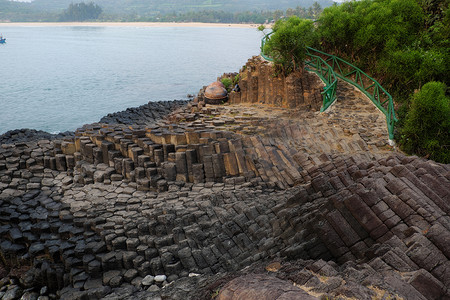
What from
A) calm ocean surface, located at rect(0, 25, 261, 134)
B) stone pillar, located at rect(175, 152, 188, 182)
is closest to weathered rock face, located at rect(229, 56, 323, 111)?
stone pillar, located at rect(175, 152, 188, 182)

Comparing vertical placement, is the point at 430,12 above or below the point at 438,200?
above

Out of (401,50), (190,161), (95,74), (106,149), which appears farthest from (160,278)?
(95,74)

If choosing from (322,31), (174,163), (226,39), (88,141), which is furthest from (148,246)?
(226,39)

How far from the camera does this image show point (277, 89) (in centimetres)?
1994

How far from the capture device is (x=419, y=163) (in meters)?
9.41

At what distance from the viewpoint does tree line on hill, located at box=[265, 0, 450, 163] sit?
13250 mm

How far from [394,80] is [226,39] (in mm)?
75380

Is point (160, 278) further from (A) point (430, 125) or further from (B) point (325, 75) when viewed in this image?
(B) point (325, 75)

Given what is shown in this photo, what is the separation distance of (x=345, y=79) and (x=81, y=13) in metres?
121

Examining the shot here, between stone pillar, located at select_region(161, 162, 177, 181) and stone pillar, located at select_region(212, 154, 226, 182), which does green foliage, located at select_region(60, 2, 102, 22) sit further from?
stone pillar, located at select_region(212, 154, 226, 182)

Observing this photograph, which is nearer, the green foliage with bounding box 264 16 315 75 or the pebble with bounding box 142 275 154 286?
the pebble with bounding box 142 275 154 286

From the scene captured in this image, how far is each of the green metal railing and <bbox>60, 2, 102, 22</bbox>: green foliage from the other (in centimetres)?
11501

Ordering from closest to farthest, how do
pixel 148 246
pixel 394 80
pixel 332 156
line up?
pixel 148 246, pixel 332 156, pixel 394 80

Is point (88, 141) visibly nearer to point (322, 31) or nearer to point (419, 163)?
point (419, 163)
